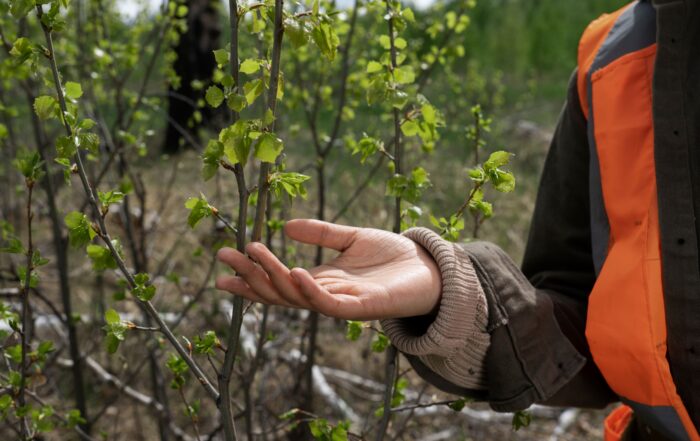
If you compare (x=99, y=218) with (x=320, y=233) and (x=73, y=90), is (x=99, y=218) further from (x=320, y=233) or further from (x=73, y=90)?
(x=320, y=233)

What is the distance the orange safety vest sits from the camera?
1208 mm

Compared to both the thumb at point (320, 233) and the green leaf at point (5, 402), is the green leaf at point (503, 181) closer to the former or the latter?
the thumb at point (320, 233)

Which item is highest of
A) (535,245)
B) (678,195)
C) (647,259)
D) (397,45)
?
(397,45)

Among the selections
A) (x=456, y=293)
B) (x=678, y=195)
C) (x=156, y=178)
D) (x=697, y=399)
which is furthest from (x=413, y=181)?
(x=156, y=178)

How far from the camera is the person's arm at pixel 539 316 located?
1.25 meters

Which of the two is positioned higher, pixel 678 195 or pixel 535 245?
pixel 678 195

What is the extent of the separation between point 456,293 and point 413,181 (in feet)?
0.86

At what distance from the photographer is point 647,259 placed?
1209 millimetres

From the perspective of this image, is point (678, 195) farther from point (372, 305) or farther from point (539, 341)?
point (372, 305)

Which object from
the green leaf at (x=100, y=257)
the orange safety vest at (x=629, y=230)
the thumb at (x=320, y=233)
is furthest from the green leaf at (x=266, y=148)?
the orange safety vest at (x=629, y=230)

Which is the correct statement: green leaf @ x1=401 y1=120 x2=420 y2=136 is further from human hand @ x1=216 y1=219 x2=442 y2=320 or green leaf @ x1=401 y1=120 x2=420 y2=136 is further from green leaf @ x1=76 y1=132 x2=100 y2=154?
green leaf @ x1=76 y1=132 x2=100 y2=154

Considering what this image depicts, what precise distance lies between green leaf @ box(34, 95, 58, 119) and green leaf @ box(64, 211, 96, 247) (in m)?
0.15

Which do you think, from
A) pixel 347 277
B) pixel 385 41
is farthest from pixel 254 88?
pixel 385 41

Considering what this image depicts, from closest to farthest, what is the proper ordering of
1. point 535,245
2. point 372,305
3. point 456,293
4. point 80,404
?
point 372,305 → point 456,293 → point 535,245 → point 80,404
